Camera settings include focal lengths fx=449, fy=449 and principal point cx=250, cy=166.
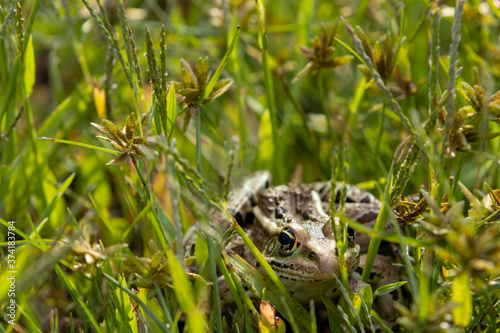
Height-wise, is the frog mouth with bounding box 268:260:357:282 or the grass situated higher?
the grass

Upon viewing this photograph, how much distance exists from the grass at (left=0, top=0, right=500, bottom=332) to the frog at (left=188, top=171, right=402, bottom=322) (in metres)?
0.14

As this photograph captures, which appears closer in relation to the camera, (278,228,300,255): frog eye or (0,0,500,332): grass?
(0,0,500,332): grass

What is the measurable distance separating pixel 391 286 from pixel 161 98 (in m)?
1.25

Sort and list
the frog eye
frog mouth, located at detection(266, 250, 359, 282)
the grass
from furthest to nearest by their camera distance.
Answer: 1. the frog eye
2. frog mouth, located at detection(266, 250, 359, 282)
3. the grass

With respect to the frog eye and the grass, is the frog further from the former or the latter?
the grass

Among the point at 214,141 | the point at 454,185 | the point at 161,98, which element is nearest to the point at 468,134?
the point at 454,185

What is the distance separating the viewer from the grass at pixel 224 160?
1.64 metres

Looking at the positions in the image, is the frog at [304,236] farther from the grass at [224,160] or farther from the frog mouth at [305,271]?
the grass at [224,160]

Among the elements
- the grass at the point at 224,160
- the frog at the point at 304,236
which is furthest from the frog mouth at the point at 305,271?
the grass at the point at 224,160

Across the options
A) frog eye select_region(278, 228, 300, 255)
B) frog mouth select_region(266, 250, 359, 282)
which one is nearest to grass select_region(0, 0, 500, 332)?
frog mouth select_region(266, 250, 359, 282)

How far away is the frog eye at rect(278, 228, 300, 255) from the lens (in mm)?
2207

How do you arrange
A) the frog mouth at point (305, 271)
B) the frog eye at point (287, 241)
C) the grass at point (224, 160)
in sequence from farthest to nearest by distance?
the frog eye at point (287, 241) < the frog mouth at point (305, 271) < the grass at point (224, 160)

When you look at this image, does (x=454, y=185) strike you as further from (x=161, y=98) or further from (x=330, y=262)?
(x=161, y=98)

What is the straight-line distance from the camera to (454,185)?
208 centimetres
